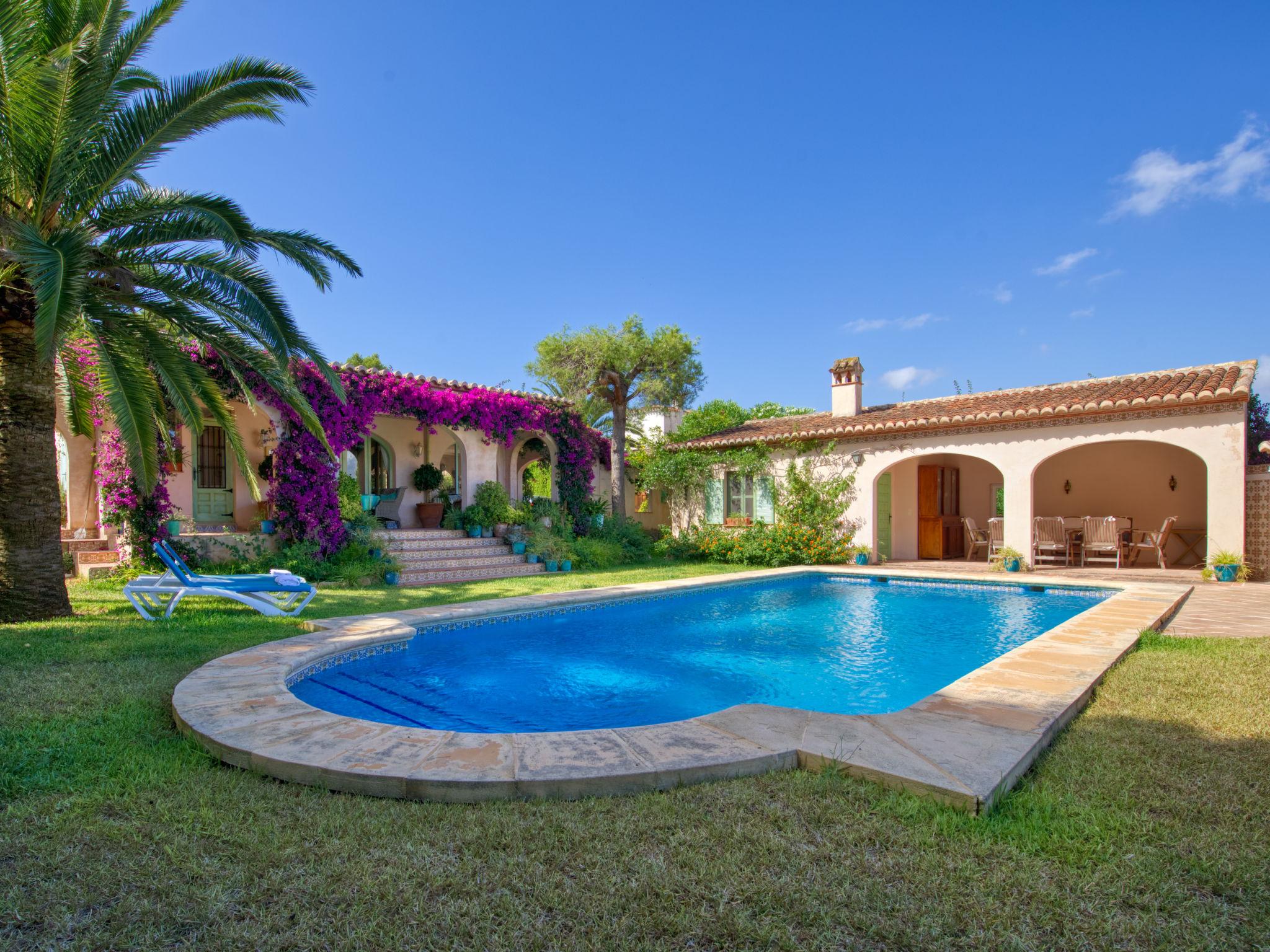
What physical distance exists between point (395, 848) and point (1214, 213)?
19894mm

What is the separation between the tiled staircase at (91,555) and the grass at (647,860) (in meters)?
8.73

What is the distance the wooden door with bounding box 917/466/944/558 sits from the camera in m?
17.3

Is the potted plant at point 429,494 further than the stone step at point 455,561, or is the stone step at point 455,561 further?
the potted plant at point 429,494

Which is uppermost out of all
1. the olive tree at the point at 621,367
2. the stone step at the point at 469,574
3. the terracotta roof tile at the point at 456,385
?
the olive tree at the point at 621,367

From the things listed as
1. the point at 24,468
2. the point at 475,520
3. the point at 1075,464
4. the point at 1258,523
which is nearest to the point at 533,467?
the point at 475,520

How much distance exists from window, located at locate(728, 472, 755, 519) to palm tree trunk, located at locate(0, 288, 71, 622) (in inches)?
550

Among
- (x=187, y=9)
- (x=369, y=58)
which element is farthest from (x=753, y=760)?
(x=369, y=58)

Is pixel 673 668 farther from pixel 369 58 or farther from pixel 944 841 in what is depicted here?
pixel 369 58

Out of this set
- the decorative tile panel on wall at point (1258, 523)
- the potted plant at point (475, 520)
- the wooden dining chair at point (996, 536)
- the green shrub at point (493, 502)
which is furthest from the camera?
the green shrub at point (493, 502)

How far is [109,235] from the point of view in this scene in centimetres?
730

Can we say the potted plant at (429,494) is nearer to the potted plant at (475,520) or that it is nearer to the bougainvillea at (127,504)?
the potted plant at (475,520)

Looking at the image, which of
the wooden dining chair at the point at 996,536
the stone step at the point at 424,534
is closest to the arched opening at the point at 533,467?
the stone step at the point at 424,534

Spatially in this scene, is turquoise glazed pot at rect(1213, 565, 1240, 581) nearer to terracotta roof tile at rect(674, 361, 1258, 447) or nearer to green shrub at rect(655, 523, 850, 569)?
terracotta roof tile at rect(674, 361, 1258, 447)

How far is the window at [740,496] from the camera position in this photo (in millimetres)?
17812
